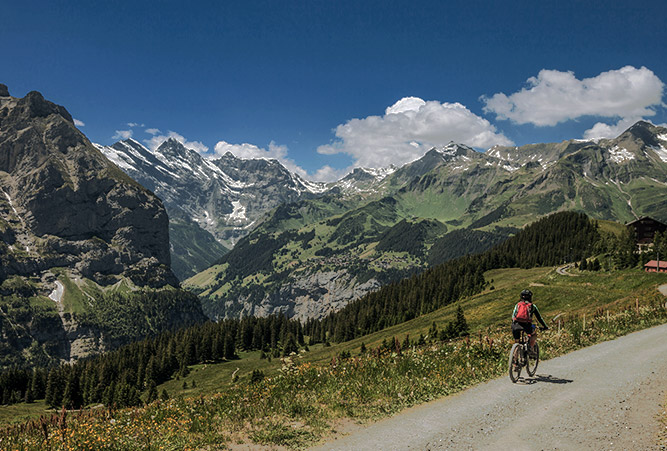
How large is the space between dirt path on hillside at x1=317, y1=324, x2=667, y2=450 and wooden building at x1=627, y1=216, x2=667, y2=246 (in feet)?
551

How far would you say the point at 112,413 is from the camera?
19.6m

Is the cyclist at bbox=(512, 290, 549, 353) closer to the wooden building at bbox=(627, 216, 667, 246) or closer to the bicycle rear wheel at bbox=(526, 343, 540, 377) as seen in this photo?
the bicycle rear wheel at bbox=(526, 343, 540, 377)

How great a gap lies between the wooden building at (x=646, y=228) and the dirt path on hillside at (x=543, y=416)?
168029 mm

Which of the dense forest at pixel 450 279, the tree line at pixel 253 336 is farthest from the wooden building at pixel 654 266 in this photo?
the dense forest at pixel 450 279

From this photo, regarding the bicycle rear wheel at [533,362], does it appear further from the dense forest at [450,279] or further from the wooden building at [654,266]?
the dense forest at [450,279]

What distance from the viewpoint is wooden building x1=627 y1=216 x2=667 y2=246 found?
150 meters

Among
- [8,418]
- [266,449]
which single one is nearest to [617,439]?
[266,449]

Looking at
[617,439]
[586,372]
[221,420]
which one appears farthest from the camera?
[586,372]

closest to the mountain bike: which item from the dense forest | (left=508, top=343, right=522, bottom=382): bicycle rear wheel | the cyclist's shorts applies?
(left=508, top=343, right=522, bottom=382): bicycle rear wheel

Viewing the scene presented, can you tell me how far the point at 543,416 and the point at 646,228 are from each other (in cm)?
18061

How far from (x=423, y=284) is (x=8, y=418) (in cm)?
15267

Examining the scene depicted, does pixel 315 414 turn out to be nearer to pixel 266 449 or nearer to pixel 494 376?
pixel 266 449

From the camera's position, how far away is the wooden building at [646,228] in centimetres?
15025

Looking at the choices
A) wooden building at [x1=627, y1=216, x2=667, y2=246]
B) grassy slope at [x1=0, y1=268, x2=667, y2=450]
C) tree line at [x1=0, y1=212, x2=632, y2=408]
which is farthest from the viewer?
wooden building at [x1=627, y1=216, x2=667, y2=246]
